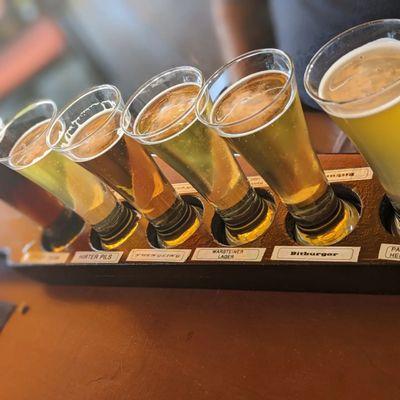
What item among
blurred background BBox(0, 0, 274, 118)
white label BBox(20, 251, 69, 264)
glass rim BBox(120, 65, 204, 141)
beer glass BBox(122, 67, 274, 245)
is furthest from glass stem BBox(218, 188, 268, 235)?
blurred background BBox(0, 0, 274, 118)

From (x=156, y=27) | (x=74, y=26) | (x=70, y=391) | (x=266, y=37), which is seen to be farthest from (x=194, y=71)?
Result: (x=74, y=26)

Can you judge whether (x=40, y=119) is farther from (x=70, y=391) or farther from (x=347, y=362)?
(x=347, y=362)

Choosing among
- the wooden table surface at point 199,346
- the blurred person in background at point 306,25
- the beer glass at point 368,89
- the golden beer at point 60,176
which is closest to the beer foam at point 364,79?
the beer glass at point 368,89

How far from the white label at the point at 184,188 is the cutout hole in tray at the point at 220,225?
0.37 feet

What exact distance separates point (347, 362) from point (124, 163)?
1.72 ft

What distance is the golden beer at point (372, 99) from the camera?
68cm

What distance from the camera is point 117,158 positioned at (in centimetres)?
103

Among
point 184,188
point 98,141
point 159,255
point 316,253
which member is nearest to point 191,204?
point 184,188

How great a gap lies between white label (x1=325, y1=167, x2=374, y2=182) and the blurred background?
8.31ft

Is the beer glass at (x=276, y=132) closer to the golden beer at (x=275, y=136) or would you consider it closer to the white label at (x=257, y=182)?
the golden beer at (x=275, y=136)

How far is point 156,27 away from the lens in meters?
3.79

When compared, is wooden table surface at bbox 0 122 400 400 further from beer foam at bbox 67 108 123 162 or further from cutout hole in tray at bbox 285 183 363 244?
beer foam at bbox 67 108 123 162

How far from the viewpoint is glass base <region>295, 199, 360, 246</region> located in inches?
36.1

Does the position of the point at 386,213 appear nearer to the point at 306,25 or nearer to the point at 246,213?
the point at 246,213
